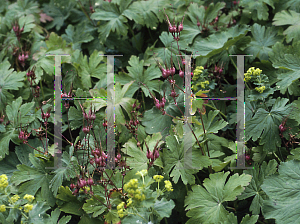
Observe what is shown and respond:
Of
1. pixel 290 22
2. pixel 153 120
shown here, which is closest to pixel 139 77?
pixel 153 120

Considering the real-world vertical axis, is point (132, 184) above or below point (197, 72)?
below

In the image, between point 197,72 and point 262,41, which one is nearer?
point 197,72

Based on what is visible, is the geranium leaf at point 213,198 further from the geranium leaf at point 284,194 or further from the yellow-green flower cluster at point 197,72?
the yellow-green flower cluster at point 197,72

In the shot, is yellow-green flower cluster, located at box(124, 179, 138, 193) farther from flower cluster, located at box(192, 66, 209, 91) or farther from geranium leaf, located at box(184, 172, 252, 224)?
flower cluster, located at box(192, 66, 209, 91)

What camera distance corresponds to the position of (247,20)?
2.14 metres

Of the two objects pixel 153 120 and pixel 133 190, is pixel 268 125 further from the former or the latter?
pixel 133 190

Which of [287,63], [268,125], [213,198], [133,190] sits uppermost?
[287,63]

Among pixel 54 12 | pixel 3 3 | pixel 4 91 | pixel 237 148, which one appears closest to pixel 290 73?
pixel 237 148

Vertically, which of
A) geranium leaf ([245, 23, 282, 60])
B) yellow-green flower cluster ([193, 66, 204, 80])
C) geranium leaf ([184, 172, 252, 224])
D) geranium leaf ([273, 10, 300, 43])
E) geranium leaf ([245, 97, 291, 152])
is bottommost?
geranium leaf ([184, 172, 252, 224])

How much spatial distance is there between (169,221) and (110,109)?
716 millimetres

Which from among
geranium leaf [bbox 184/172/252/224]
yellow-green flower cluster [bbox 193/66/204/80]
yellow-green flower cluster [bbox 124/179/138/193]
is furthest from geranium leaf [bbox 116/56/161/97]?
yellow-green flower cluster [bbox 124/179/138/193]

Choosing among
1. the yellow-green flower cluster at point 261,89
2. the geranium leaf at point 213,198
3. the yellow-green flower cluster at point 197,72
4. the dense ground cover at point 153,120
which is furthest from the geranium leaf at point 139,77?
the geranium leaf at point 213,198

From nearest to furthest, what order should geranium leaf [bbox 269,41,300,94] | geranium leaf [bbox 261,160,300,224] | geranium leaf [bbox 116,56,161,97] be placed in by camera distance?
1. geranium leaf [bbox 261,160,300,224]
2. geranium leaf [bbox 269,41,300,94]
3. geranium leaf [bbox 116,56,161,97]

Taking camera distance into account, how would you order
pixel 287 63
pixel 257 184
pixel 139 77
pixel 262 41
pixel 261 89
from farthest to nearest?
pixel 262 41 → pixel 139 77 → pixel 287 63 → pixel 261 89 → pixel 257 184
